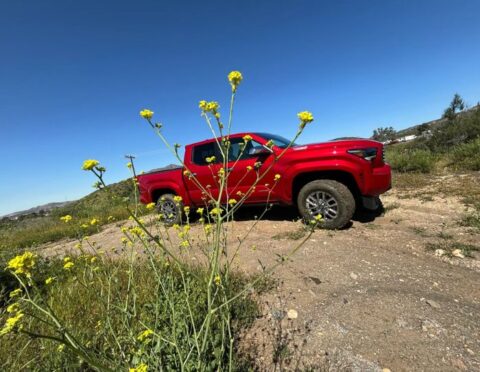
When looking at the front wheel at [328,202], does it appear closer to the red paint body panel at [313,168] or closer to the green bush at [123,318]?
the red paint body panel at [313,168]

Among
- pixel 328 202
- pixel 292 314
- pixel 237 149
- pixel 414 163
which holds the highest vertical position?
pixel 237 149

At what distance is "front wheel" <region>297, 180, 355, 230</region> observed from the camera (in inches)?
174

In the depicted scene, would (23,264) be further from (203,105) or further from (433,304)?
(433,304)

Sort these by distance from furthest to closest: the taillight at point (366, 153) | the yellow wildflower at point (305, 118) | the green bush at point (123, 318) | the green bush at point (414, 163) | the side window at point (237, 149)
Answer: the green bush at point (414, 163)
the side window at point (237, 149)
the taillight at point (366, 153)
the green bush at point (123, 318)
the yellow wildflower at point (305, 118)

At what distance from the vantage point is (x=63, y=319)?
2426mm

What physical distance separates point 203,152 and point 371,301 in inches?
168

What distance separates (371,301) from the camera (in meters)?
2.62

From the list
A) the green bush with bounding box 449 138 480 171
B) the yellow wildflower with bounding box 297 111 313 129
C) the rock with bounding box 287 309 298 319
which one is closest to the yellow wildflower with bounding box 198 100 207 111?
the yellow wildflower with bounding box 297 111 313 129

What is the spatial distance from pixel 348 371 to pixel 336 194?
287cm

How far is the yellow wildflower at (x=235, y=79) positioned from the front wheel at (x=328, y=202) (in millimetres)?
3442

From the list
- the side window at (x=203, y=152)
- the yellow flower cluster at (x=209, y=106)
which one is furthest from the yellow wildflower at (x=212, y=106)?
the side window at (x=203, y=152)

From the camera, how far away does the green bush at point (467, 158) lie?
7.33 metres

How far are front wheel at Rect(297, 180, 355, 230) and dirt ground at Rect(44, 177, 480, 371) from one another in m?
0.24

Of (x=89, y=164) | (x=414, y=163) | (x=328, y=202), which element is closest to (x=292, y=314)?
(x=89, y=164)
